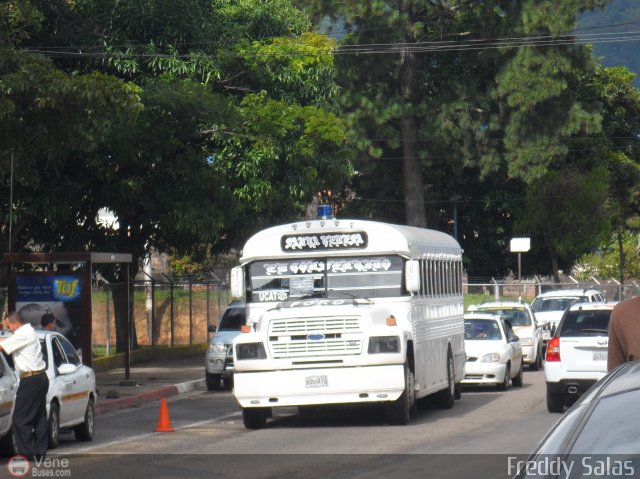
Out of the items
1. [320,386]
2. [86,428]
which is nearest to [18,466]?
[86,428]

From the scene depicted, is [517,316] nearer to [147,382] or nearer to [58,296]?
[147,382]

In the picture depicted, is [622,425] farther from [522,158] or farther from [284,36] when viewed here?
[522,158]

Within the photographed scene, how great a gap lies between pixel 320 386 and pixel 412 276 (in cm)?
221

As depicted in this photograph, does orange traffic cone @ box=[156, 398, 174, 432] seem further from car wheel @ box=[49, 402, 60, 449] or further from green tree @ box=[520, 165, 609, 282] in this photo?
green tree @ box=[520, 165, 609, 282]

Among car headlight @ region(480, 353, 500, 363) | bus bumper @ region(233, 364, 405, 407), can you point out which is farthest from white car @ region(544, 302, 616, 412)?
car headlight @ region(480, 353, 500, 363)

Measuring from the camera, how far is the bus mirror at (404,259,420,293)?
57.2 feet

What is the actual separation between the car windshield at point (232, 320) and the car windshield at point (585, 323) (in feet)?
31.9

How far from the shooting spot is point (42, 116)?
20000 millimetres

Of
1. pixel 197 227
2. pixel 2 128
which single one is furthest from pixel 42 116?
pixel 197 227

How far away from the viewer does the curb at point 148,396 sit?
21.2m

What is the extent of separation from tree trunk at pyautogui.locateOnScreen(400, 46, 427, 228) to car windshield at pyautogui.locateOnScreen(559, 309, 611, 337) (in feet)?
106

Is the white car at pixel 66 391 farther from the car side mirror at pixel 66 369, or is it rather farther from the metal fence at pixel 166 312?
the metal fence at pixel 166 312

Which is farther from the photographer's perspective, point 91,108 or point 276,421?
point 91,108

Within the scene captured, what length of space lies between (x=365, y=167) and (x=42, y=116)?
3534 centimetres
